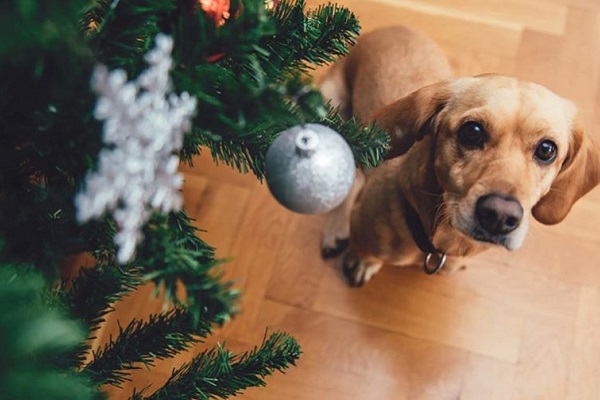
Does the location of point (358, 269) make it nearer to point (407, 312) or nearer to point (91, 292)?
point (407, 312)

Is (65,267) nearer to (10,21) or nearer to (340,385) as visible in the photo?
(340,385)

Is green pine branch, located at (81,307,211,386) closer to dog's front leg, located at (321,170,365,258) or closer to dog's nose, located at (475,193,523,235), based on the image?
dog's nose, located at (475,193,523,235)

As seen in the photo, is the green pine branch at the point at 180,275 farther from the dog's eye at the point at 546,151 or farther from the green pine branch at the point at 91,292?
the dog's eye at the point at 546,151

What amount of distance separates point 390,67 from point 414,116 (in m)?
0.26

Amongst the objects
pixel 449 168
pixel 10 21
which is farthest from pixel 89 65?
pixel 449 168

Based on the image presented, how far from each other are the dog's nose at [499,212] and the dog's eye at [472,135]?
9 centimetres

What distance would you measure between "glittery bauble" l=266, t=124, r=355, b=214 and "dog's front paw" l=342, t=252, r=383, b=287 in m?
0.80

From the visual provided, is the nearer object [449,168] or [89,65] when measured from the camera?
[89,65]

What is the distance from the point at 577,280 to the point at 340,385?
0.56 m

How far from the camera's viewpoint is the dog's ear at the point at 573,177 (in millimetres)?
1058

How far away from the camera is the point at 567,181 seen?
1089mm

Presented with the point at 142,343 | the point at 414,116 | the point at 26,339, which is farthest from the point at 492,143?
the point at 26,339

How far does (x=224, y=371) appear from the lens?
685mm

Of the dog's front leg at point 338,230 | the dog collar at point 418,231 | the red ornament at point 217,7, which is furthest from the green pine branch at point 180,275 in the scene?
the dog's front leg at point 338,230
